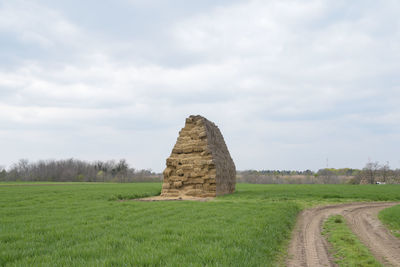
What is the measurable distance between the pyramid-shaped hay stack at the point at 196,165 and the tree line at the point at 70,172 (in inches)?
2494

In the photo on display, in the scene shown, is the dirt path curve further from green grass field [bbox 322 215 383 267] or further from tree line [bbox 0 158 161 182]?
tree line [bbox 0 158 161 182]

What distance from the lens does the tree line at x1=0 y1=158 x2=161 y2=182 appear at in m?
89.2

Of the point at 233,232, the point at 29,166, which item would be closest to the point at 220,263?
the point at 233,232

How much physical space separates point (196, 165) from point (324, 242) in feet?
61.2

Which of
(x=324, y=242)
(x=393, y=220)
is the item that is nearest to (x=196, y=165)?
(x=393, y=220)

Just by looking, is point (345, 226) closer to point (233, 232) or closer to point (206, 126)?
point (233, 232)

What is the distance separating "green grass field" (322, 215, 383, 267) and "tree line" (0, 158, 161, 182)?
82.3 metres

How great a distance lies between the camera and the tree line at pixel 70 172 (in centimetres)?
8925

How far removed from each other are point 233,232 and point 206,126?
20.9 metres

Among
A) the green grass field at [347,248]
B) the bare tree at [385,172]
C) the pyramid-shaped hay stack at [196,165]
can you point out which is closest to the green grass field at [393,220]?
the green grass field at [347,248]

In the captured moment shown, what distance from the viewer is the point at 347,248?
802 cm

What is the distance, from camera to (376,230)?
11.1 metres

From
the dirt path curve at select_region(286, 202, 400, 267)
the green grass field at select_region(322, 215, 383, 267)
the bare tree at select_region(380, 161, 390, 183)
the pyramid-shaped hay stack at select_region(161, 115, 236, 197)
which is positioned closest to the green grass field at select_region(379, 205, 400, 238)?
the dirt path curve at select_region(286, 202, 400, 267)

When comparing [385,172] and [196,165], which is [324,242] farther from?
[385,172]
